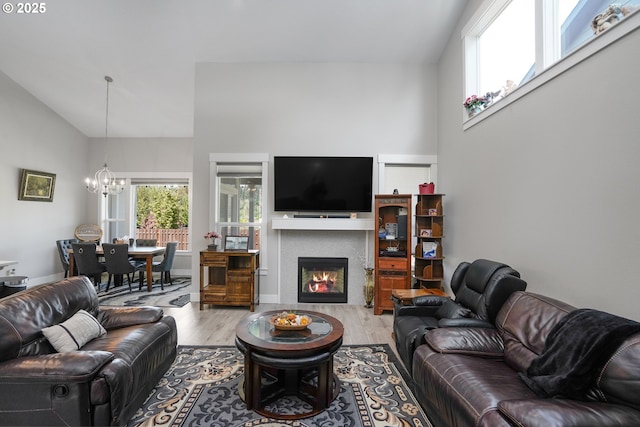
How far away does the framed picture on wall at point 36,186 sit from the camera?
18.9ft

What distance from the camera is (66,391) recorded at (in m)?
1.69

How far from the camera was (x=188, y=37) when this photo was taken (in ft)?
14.4

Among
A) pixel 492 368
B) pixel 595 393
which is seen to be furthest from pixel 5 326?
pixel 595 393

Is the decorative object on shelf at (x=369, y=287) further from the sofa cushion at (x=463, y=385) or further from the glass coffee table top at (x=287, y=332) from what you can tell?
the sofa cushion at (x=463, y=385)

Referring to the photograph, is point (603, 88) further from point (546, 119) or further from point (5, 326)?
point (5, 326)

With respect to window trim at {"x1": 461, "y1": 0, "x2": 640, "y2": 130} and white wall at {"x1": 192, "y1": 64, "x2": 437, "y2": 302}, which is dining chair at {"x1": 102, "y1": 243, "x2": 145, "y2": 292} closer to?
white wall at {"x1": 192, "y1": 64, "x2": 437, "y2": 302}

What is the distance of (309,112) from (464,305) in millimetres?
3595

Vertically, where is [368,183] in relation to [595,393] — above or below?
above

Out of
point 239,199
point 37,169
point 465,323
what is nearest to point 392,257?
point 465,323

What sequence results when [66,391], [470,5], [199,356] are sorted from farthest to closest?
1. [470,5]
2. [199,356]
3. [66,391]

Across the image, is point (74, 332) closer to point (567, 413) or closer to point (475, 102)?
point (567, 413)

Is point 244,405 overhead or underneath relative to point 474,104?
underneath

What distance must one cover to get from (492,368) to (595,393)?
0.53m

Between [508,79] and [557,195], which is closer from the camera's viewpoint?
[557,195]
